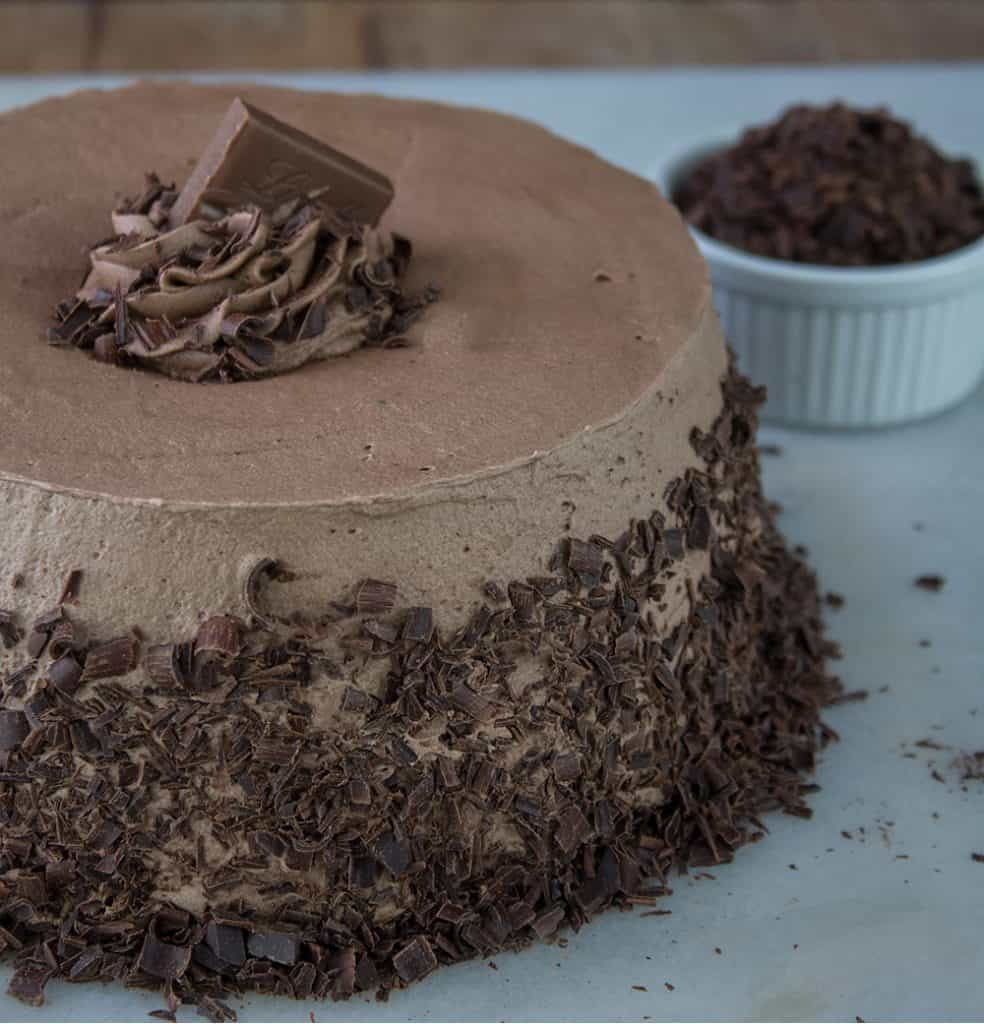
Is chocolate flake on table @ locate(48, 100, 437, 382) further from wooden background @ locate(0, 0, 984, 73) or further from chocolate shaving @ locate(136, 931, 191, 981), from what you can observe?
wooden background @ locate(0, 0, 984, 73)

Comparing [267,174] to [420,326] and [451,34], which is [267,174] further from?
[451,34]

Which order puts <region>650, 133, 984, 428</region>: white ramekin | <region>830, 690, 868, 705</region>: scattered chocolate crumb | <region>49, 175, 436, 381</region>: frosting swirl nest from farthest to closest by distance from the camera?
<region>650, 133, 984, 428</region>: white ramekin
<region>830, 690, 868, 705</region>: scattered chocolate crumb
<region>49, 175, 436, 381</region>: frosting swirl nest

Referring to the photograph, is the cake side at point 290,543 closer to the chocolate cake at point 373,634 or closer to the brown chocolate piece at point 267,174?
the chocolate cake at point 373,634

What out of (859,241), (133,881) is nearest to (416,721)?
(133,881)

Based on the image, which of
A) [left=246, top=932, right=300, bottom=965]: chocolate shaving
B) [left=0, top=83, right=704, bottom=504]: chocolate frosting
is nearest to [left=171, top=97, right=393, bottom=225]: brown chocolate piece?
[left=0, top=83, right=704, bottom=504]: chocolate frosting

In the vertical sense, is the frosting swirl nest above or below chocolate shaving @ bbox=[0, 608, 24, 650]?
above

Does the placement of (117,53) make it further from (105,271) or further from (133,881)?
(133,881)
